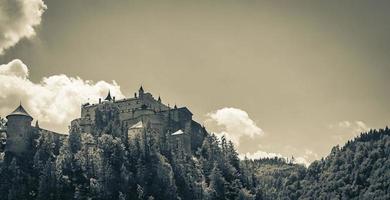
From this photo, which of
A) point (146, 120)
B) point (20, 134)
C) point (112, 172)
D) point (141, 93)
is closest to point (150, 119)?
point (146, 120)

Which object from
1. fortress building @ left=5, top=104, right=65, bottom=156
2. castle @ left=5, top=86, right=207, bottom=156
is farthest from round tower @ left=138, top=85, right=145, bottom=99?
fortress building @ left=5, top=104, right=65, bottom=156

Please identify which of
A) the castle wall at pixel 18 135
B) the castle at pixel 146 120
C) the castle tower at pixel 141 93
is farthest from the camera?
the castle tower at pixel 141 93

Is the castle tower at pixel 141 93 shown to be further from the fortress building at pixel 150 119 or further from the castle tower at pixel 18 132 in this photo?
the castle tower at pixel 18 132

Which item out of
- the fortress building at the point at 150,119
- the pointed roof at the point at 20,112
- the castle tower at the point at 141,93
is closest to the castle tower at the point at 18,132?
the pointed roof at the point at 20,112

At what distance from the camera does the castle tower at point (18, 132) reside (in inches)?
5389

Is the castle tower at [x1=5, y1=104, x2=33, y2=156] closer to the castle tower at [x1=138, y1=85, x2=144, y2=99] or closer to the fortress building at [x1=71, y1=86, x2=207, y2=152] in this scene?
the fortress building at [x1=71, y1=86, x2=207, y2=152]

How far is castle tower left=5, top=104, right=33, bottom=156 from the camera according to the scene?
136875 mm

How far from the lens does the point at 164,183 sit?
14075 cm

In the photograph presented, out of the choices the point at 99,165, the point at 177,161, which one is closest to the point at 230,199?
the point at 177,161

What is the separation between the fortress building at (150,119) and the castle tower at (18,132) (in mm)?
20912

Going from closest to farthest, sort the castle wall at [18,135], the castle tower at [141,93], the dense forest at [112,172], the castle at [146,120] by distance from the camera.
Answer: the dense forest at [112,172]
the castle wall at [18,135]
the castle at [146,120]
the castle tower at [141,93]

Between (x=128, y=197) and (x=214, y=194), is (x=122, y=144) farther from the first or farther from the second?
(x=214, y=194)

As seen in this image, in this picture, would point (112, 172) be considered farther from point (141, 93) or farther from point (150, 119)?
point (141, 93)

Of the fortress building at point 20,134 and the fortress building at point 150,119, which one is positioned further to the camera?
the fortress building at point 150,119
